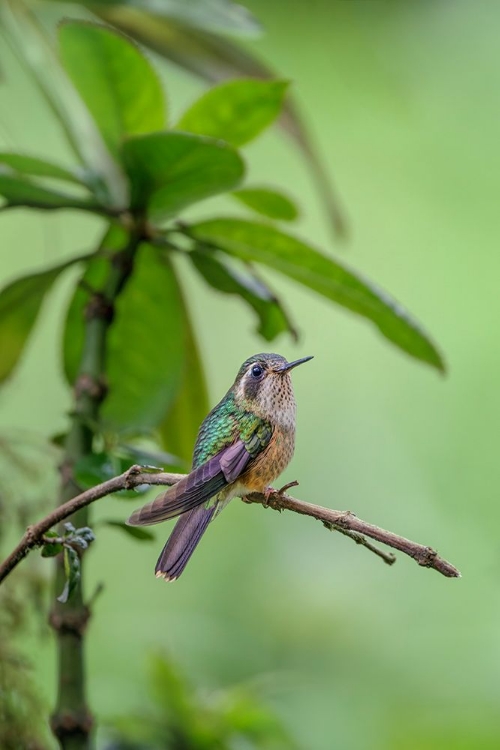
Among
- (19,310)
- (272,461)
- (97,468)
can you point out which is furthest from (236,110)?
(272,461)

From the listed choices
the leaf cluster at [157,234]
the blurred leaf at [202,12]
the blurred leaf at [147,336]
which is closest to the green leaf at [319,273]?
the leaf cluster at [157,234]

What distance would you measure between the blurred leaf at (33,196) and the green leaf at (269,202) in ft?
0.98

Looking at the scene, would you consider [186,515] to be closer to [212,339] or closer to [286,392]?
[286,392]

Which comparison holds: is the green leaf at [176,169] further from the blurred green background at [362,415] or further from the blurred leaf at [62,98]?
the blurred green background at [362,415]

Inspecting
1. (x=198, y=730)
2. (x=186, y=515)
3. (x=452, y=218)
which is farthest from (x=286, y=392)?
(x=452, y=218)

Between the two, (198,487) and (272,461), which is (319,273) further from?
(198,487)

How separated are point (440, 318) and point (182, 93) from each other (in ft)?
5.17

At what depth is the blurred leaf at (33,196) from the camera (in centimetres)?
127

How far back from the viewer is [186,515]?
0.72m

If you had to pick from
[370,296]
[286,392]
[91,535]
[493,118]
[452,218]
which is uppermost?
[493,118]

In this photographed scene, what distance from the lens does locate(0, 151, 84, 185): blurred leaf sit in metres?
1.36

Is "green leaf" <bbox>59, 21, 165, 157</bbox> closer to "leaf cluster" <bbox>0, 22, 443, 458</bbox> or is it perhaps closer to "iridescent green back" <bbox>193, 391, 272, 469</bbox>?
"leaf cluster" <bbox>0, 22, 443, 458</bbox>

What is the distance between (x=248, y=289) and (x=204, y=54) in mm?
836

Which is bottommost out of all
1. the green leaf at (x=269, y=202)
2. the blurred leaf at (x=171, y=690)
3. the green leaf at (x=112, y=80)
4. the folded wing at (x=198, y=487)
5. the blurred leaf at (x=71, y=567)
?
the blurred leaf at (x=171, y=690)
